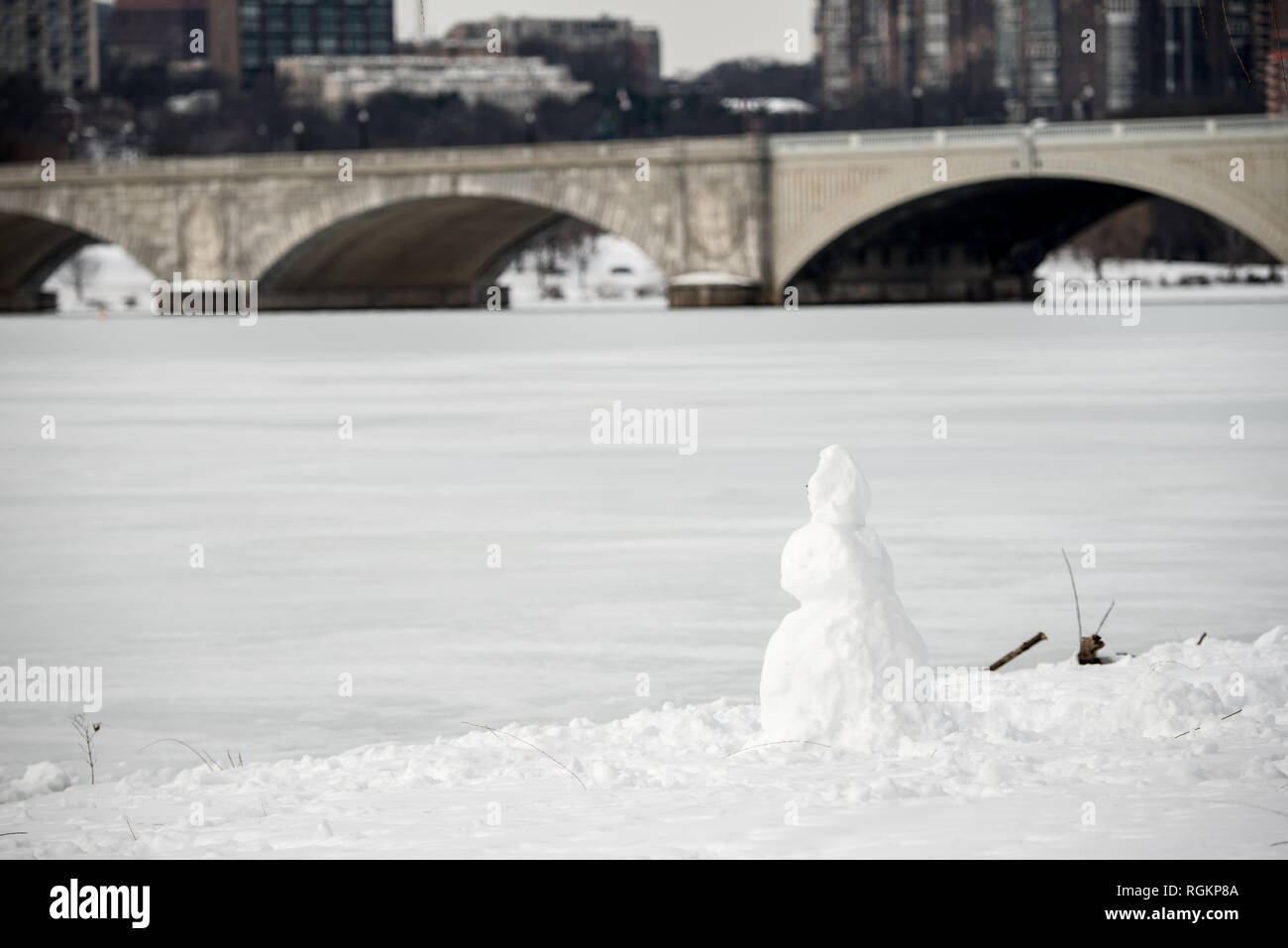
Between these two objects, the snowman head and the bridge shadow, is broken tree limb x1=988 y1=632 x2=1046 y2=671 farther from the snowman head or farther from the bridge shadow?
the bridge shadow

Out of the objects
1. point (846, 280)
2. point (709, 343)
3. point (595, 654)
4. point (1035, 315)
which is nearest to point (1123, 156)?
point (1035, 315)

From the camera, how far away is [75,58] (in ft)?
508

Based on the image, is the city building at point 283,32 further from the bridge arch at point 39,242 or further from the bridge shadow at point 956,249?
the bridge shadow at point 956,249

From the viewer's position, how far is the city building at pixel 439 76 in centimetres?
16262

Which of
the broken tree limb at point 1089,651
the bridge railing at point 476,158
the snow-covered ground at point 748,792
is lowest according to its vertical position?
the snow-covered ground at point 748,792

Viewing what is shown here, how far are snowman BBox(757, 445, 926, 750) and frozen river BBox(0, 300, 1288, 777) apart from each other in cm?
142

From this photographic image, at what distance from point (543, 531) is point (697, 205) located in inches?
2171

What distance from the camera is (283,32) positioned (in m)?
182

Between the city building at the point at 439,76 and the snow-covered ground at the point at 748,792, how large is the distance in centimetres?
15242

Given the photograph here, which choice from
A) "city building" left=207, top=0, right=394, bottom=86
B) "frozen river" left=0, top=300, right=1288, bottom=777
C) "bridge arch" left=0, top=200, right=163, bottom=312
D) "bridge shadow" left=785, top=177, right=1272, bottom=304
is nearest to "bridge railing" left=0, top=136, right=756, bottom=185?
"bridge arch" left=0, top=200, right=163, bottom=312

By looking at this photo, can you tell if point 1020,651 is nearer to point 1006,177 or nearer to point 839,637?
point 839,637

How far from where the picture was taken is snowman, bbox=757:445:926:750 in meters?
7.19

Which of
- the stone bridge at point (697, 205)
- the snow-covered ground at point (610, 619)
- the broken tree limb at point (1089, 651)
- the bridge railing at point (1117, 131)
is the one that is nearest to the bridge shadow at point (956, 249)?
the stone bridge at point (697, 205)
